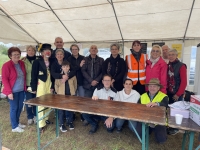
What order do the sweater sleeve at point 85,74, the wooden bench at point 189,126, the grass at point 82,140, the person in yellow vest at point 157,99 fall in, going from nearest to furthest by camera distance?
the wooden bench at point 189,126
the person in yellow vest at point 157,99
the grass at point 82,140
the sweater sleeve at point 85,74

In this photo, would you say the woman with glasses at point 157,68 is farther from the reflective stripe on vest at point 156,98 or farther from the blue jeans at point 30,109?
the blue jeans at point 30,109

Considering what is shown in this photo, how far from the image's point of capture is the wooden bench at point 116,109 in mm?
1534

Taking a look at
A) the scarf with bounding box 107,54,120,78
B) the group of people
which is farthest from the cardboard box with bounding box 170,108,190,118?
the scarf with bounding box 107,54,120,78

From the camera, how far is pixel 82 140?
234 cm

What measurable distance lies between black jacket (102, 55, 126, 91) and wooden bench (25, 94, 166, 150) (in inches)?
26.8

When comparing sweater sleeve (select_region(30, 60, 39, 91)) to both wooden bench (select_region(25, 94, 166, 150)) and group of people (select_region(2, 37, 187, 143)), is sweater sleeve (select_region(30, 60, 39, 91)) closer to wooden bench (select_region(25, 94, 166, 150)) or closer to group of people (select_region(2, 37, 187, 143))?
group of people (select_region(2, 37, 187, 143))

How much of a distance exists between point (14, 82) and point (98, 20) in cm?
265

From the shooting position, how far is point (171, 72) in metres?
2.47

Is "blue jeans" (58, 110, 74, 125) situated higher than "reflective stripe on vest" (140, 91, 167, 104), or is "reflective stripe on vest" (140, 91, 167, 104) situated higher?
"reflective stripe on vest" (140, 91, 167, 104)

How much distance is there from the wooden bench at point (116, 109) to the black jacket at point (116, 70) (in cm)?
68

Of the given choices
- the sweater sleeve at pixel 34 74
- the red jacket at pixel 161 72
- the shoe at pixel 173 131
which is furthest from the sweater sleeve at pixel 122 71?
the sweater sleeve at pixel 34 74

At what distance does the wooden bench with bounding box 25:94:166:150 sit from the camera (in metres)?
1.53

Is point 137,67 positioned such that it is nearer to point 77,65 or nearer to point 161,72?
point 161,72

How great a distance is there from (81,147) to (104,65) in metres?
1.40
